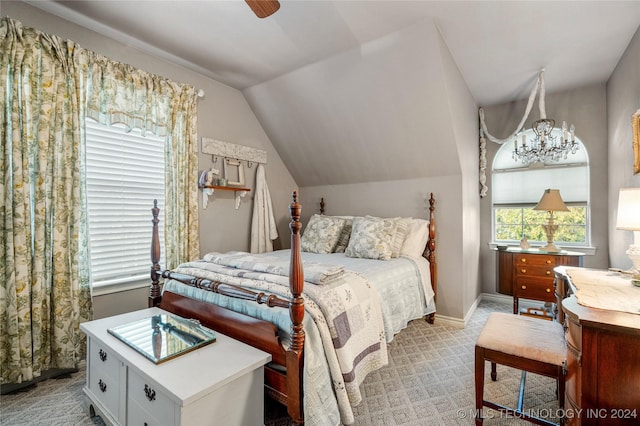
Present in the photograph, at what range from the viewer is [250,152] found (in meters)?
3.79

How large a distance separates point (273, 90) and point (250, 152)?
31.8 inches

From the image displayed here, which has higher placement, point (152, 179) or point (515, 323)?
point (152, 179)

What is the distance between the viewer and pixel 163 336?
1731mm

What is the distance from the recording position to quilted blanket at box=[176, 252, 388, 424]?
5.12 ft

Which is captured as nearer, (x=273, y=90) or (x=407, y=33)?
(x=407, y=33)

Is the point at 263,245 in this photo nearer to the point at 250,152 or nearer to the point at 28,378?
the point at 250,152

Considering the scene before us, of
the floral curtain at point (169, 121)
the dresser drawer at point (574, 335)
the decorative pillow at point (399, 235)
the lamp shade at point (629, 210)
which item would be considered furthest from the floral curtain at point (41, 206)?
the lamp shade at point (629, 210)

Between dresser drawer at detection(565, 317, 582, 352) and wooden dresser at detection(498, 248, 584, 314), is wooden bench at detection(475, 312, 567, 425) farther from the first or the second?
wooden dresser at detection(498, 248, 584, 314)

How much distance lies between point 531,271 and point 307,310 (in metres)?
2.93

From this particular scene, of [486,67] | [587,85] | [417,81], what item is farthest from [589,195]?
[417,81]

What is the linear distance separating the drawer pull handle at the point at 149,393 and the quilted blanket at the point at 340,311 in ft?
2.24

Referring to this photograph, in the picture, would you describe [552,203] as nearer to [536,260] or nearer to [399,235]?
[536,260]

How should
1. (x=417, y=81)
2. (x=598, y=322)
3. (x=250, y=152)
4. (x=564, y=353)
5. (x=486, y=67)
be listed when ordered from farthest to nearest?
(x=250, y=152), (x=486, y=67), (x=417, y=81), (x=564, y=353), (x=598, y=322)

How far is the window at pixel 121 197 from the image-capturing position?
252 centimetres
